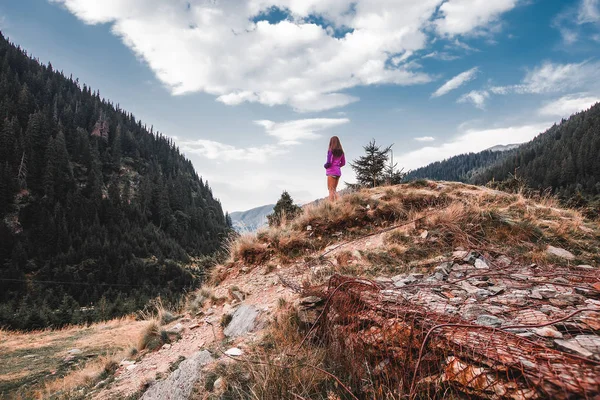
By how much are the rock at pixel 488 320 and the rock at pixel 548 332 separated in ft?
0.91

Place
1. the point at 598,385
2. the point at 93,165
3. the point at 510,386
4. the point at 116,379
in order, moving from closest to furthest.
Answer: the point at 598,385 → the point at 510,386 → the point at 116,379 → the point at 93,165

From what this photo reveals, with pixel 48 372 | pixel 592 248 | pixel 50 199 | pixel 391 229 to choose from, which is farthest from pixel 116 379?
pixel 50 199

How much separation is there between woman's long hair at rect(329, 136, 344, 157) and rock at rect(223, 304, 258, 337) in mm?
5926

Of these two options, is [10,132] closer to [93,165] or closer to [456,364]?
[93,165]

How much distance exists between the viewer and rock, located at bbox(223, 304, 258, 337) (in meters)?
4.00

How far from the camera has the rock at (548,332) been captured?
1834mm

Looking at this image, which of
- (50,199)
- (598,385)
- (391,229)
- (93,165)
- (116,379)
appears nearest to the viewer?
(598,385)

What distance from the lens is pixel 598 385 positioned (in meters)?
1.34

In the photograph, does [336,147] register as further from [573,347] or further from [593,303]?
[573,347]

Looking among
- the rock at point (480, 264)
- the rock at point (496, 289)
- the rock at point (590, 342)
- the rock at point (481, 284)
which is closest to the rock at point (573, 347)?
the rock at point (590, 342)

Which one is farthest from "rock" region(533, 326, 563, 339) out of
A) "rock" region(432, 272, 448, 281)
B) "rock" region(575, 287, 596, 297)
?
"rock" region(432, 272, 448, 281)

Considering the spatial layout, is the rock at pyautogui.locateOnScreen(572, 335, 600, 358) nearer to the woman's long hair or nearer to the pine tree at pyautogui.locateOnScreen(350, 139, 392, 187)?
the woman's long hair

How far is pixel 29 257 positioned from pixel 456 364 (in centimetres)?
9625

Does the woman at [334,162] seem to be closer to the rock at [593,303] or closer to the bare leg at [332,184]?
the bare leg at [332,184]
